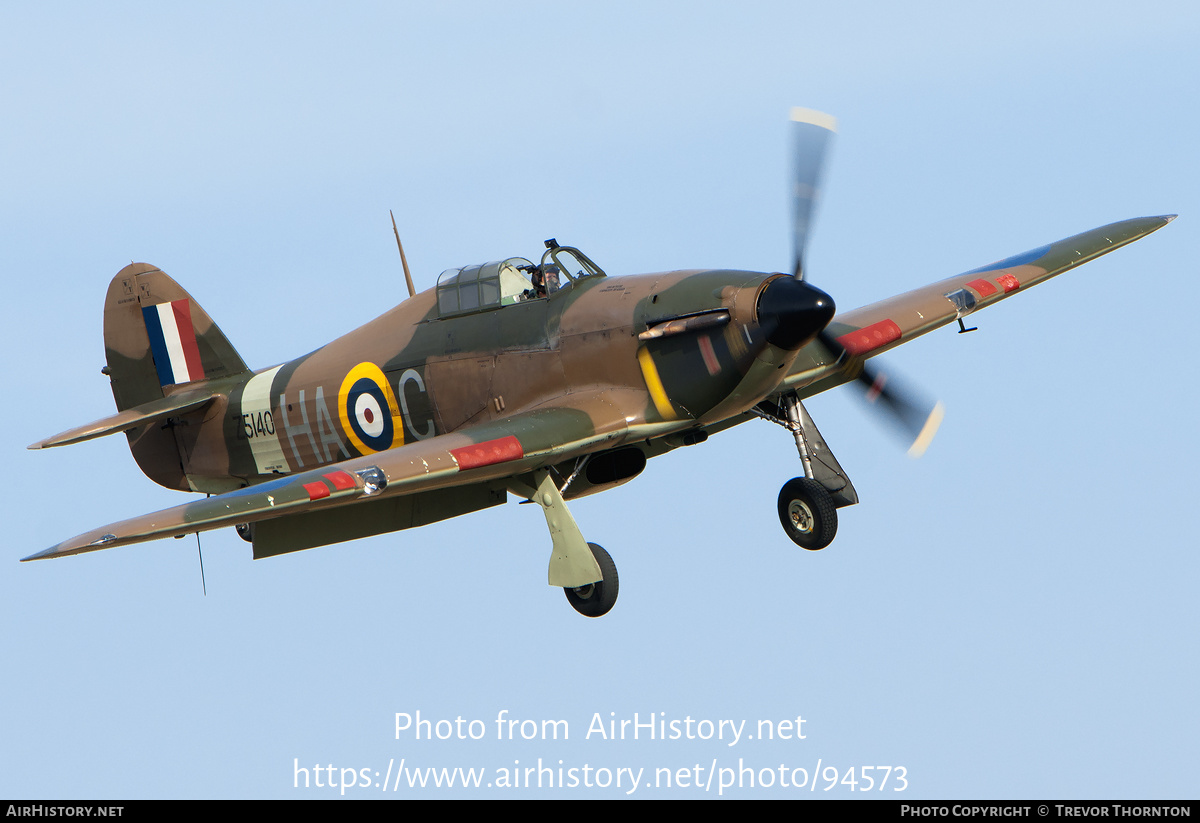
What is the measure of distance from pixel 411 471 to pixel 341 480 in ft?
2.13

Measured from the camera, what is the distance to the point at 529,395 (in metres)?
14.6

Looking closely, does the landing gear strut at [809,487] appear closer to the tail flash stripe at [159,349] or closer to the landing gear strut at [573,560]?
the landing gear strut at [573,560]

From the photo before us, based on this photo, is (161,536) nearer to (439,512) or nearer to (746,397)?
(439,512)

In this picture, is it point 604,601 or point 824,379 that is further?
point 824,379

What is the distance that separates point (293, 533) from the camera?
49.7 feet

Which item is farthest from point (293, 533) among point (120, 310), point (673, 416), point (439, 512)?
point (120, 310)

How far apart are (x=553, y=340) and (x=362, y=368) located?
2.57m

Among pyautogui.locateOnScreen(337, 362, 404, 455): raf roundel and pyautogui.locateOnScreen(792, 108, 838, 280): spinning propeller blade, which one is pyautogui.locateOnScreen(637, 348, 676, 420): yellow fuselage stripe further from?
pyautogui.locateOnScreen(337, 362, 404, 455): raf roundel

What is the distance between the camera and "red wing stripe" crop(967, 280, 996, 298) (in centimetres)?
1677

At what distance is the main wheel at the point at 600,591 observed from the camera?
14.1 metres

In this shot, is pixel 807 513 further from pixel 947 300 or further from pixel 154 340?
pixel 154 340

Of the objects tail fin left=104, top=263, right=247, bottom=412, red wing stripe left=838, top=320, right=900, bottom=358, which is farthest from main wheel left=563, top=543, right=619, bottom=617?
tail fin left=104, top=263, right=247, bottom=412

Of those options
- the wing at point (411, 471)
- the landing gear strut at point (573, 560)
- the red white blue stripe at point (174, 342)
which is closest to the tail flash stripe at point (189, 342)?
the red white blue stripe at point (174, 342)

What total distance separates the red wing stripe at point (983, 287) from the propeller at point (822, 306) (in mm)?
2035
